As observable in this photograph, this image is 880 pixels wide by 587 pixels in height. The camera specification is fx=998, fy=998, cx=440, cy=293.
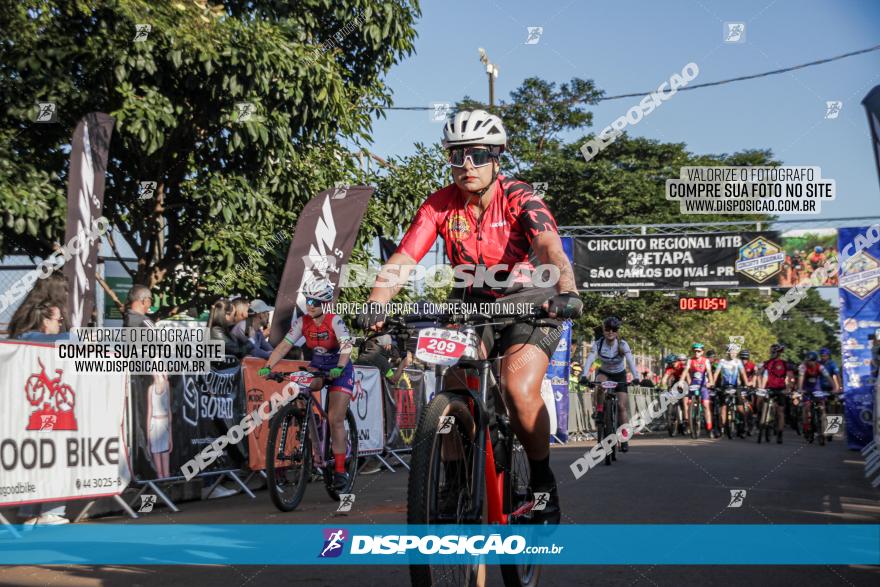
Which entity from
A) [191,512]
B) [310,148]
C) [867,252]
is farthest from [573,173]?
[191,512]

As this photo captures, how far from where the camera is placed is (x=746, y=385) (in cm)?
2272

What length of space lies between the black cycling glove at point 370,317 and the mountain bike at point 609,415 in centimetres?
986

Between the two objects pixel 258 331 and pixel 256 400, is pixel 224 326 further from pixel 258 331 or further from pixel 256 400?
pixel 256 400

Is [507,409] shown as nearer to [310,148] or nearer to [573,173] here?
[310,148]

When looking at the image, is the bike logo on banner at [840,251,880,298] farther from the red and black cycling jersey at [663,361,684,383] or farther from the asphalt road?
the red and black cycling jersey at [663,361,684,383]

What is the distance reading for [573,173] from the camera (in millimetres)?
42375

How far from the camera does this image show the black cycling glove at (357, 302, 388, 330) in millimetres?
4375

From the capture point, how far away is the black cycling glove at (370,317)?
172 inches

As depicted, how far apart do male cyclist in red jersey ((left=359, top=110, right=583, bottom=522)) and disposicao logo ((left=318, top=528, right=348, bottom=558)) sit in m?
1.96

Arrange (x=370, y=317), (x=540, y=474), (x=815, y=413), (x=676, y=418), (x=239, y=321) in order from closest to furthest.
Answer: (x=370, y=317) < (x=540, y=474) < (x=239, y=321) < (x=815, y=413) < (x=676, y=418)

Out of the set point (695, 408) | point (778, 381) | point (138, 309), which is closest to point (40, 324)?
point (138, 309)

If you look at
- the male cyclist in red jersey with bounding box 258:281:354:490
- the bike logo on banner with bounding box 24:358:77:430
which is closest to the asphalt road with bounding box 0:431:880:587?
the male cyclist in red jersey with bounding box 258:281:354:490

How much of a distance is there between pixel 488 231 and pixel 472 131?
1.77ft

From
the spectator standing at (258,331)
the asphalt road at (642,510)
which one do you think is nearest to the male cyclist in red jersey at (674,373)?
the asphalt road at (642,510)
